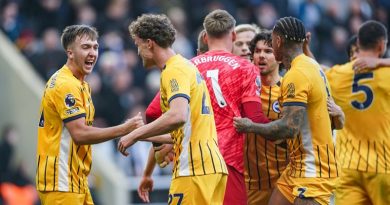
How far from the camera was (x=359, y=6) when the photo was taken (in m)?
24.5

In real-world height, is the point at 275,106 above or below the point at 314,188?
above

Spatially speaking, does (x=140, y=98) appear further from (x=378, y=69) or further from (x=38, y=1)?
(x=378, y=69)

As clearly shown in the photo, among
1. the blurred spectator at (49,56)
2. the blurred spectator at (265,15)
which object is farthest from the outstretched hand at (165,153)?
the blurred spectator at (265,15)

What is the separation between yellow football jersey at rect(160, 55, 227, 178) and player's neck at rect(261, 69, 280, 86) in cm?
178

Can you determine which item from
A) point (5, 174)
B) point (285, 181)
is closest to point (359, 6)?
point (5, 174)

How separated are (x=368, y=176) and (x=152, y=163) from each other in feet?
7.92

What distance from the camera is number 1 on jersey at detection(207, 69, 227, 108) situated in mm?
10664

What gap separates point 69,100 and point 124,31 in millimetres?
10849

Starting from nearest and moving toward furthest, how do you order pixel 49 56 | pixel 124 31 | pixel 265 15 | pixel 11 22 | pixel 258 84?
1. pixel 258 84
2. pixel 49 56
3. pixel 11 22
4. pixel 124 31
5. pixel 265 15

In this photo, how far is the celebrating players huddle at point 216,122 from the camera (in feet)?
32.1

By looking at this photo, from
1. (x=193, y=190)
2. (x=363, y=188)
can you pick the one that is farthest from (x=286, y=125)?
(x=363, y=188)

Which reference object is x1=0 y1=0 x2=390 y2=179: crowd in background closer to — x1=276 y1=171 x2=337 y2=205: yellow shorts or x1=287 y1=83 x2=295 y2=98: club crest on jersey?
x1=276 y1=171 x2=337 y2=205: yellow shorts

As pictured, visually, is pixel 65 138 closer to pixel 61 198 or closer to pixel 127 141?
A: pixel 61 198

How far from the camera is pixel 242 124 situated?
1024 cm
